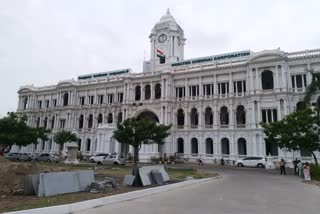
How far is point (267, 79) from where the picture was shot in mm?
42875

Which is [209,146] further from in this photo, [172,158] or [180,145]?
[172,158]

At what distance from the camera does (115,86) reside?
5438 cm

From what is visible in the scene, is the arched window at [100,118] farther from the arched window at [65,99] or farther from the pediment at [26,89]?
the pediment at [26,89]

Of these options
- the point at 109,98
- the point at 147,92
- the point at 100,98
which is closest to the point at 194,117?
the point at 147,92

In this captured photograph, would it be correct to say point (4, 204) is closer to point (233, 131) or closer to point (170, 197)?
point (170, 197)

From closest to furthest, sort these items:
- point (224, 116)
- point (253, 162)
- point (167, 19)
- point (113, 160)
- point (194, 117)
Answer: point (253, 162) < point (113, 160) < point (224, 116) < point (194, 117) < point (167, 19)

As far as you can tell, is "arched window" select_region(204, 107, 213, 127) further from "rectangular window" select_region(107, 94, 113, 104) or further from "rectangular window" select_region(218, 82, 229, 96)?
"rectangular window" select_region(107, 94, 113, 104)

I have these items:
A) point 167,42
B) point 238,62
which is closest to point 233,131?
point 238,62

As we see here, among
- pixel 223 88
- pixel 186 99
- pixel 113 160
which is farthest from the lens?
pixel 186 99

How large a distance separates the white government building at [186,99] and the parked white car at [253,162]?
9.13 feet

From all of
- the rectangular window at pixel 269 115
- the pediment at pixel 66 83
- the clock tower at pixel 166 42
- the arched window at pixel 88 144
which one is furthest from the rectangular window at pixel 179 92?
the pediment at pixel 66 83

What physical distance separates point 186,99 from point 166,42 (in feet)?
51.6

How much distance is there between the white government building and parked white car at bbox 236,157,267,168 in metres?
2.78

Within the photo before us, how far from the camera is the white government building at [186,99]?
40062mm
